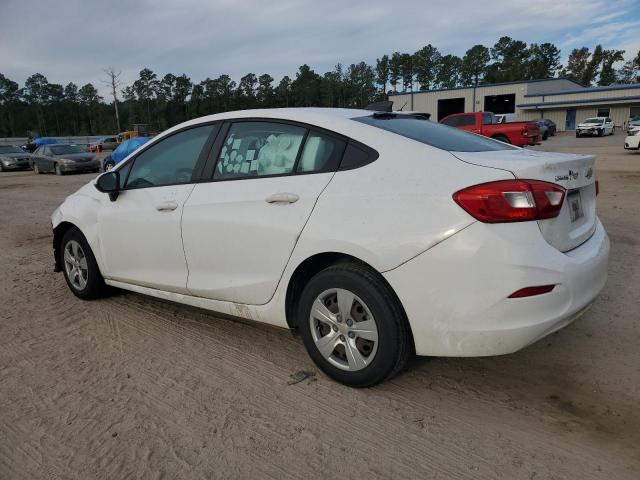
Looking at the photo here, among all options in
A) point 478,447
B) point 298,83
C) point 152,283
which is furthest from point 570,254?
point 298,83

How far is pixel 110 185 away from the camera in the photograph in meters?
3.95

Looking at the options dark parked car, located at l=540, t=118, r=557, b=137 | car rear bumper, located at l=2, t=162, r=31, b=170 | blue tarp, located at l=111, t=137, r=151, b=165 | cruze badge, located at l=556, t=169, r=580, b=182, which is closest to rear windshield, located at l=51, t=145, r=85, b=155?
blue tarp, located at l=111, t=137, r=151, b=165

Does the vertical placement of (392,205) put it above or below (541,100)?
below

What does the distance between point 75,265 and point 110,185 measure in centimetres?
106

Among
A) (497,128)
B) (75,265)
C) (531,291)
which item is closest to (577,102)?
(497,128)

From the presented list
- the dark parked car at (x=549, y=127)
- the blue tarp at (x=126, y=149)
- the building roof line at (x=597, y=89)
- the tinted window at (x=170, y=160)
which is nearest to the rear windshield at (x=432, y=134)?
the tinted window at (x=170, y=160)

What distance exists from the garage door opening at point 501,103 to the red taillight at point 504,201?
6119cm

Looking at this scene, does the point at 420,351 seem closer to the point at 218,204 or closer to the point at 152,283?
the point at 218,204

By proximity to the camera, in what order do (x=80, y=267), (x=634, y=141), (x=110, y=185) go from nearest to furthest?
(x=110, y=185) → (x=80, y=267) → (x=634, y=141)

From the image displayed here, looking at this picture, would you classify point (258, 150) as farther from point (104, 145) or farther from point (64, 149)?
point (104, 145)

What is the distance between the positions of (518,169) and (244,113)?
1.91 metres

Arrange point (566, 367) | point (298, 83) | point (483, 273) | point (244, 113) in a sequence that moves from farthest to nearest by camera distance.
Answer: point (298, 83), point (244, 113), point (566, 367), point (483, 273)

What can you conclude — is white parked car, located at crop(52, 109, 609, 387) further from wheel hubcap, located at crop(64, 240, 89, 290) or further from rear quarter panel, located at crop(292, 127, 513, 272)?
wheel hubcap, located at crop(64, 240, 89, 290)

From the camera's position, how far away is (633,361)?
3.14 metres
